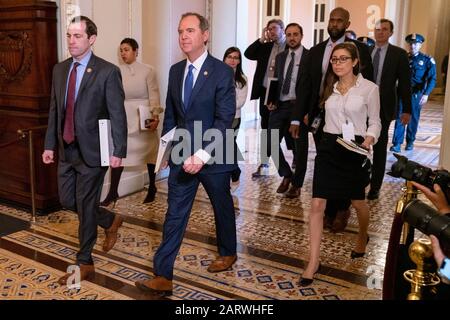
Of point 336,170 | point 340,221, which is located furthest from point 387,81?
point 336,170

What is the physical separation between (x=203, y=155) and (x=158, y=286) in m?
0.90

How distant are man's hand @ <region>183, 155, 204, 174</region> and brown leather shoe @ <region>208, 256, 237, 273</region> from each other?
3.12 feet

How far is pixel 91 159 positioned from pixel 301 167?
2.60 m

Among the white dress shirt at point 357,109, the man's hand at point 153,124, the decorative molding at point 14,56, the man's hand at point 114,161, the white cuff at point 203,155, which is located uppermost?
the decorative molding at point 14,56

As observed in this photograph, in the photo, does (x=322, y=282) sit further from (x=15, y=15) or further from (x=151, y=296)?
(x=15, y=15)

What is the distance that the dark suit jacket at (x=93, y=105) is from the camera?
346 centimetres

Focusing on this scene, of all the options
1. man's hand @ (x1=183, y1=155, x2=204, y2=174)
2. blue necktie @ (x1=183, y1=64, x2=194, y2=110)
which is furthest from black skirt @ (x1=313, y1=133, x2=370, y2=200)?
blue necktie @ (x1=183, y1=64, x2=194, y2=110)

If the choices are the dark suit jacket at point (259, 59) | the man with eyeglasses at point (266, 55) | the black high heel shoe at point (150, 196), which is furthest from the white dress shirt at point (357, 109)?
the dark suit jacket at point (259, 59)

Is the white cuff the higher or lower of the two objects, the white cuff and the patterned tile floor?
the higher

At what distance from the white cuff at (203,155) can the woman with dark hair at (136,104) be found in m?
2.22

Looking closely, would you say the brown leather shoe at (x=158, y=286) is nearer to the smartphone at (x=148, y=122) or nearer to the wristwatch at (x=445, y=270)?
the wristwatch at (x=445, y=270)

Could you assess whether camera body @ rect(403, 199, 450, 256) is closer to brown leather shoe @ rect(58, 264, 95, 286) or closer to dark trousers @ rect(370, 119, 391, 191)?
brown leather shoe @ rect(58, 264, 95, 286)

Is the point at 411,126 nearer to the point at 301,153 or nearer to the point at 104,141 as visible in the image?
the point at 301,153

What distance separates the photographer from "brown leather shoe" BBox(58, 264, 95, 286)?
3.48 meters
